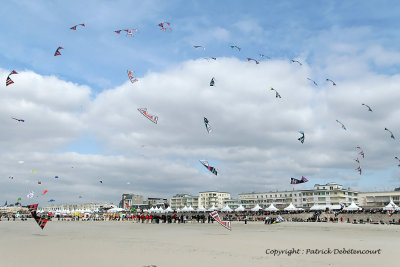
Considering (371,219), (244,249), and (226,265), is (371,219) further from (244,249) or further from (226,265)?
(226,265)

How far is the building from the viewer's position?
125312 millimetres

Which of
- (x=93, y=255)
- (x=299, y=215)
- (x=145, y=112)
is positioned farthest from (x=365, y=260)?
(x=299, y=215)

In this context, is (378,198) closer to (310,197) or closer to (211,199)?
(310,197)

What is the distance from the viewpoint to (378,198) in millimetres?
120125

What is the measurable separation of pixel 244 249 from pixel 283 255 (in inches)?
94.5

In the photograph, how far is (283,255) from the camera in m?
13.1

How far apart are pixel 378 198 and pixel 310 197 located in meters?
23.7

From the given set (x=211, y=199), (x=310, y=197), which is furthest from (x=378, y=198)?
(x=211, y=199)

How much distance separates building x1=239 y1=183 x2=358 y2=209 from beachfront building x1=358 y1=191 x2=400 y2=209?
17.2 ft

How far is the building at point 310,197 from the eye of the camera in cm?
12531

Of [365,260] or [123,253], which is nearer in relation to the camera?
[365,260]

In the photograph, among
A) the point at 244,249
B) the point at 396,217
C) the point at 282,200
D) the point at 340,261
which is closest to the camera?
the point at 340,261

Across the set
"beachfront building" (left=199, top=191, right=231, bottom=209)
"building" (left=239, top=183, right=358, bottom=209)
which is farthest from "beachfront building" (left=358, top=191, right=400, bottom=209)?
"beachfront building" (left=199, top=191, right=231, bottom=209)

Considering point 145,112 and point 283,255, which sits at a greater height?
point 145,112
